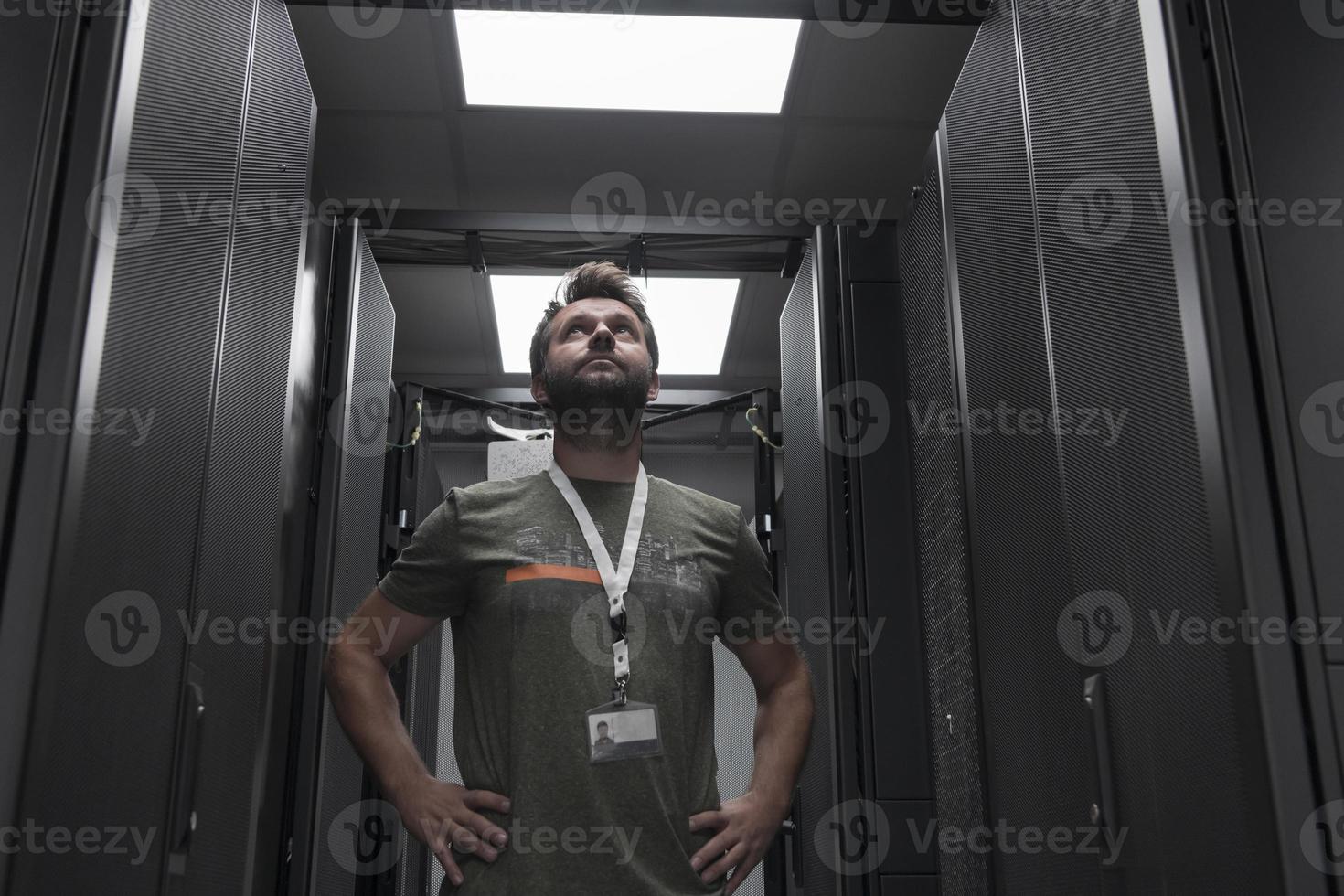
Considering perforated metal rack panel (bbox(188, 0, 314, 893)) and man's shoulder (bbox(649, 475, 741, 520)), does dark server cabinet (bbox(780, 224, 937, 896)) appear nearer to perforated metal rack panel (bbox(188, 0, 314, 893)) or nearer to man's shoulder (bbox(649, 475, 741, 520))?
man's shoulder (bbox(649, 475, 741, 520))

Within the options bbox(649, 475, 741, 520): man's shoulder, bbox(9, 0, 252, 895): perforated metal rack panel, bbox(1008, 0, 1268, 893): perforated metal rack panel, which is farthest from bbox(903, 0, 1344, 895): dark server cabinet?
bbox(9, 0, 252, 895): perforated metal rack panel

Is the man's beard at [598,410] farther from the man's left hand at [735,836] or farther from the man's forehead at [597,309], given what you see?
the man's left hand at [735,836]

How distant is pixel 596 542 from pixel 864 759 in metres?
0.93

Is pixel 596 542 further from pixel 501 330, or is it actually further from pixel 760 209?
pixel 501 330

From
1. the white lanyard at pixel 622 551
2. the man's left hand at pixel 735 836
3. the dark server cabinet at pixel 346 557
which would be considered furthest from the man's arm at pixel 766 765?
the dark server cabinet at pixel 346 557

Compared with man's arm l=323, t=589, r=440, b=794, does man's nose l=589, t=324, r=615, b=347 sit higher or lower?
higher

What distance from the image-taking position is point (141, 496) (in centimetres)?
120

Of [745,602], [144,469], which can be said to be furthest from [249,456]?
[745,602]

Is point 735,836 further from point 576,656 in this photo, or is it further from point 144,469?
point 144,469

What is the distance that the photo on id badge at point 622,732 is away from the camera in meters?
1.48

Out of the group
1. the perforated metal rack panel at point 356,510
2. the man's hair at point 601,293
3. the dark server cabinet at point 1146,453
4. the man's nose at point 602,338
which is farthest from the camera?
the perforated metal rack panel at point 356,510

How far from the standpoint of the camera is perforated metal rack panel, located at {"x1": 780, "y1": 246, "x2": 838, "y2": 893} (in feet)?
7.88

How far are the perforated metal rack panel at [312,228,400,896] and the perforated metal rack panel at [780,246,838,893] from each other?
1.05m

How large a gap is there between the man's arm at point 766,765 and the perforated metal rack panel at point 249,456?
0.66 m
